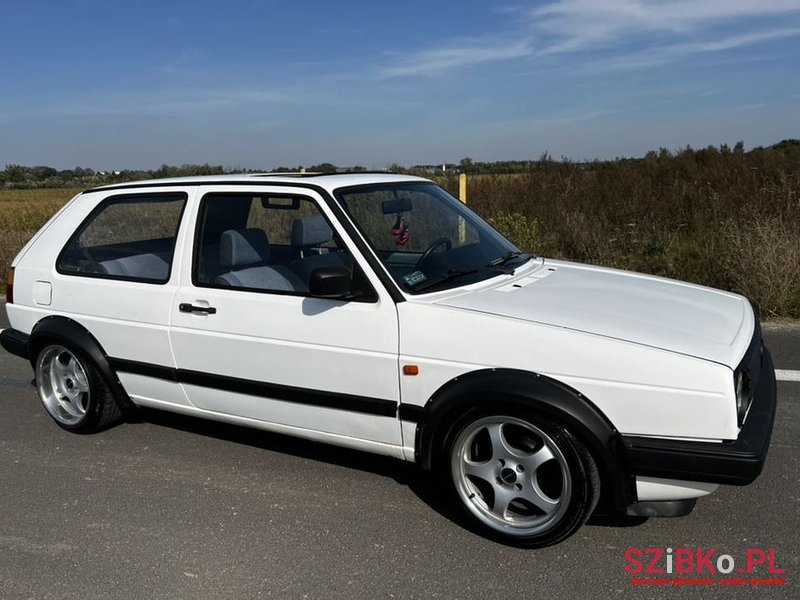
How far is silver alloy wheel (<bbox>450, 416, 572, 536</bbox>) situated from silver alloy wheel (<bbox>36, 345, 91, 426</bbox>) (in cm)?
268

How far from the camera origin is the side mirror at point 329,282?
125 inches

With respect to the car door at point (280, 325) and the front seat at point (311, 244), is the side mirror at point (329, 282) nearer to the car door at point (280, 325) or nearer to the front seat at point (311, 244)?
the car door at point (280, 325)

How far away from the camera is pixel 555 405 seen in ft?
9.28

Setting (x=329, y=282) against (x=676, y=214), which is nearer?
Answer: (x=329, y=282)

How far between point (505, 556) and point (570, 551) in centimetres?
29

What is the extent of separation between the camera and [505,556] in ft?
9.96

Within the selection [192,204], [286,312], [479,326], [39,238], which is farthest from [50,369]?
[479,326]

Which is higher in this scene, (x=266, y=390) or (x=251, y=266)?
(x=251, y=266)

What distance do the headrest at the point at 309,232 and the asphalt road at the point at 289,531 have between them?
1.25 m

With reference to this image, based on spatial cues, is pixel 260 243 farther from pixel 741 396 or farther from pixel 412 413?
pixel 741 396

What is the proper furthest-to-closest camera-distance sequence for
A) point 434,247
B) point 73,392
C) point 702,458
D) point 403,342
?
point 73,392 < point 434,247 < point 403,342 < point 702,458

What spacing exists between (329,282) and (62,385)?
8.26 feet

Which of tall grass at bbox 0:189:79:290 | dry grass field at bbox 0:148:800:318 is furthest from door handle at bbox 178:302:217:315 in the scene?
tall grass at bbox 0:189:79:290

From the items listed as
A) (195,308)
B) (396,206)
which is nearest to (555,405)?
(396,206)
